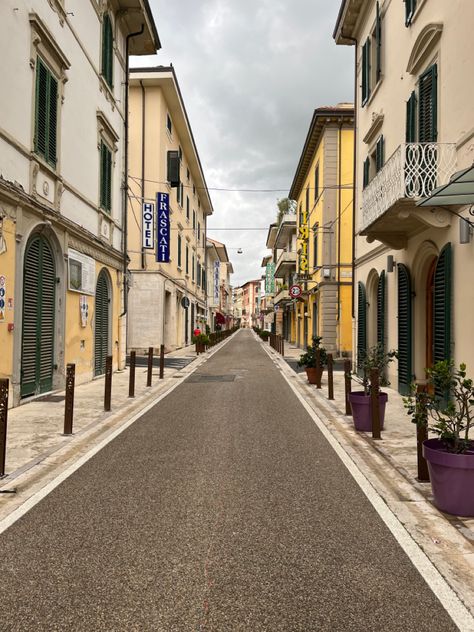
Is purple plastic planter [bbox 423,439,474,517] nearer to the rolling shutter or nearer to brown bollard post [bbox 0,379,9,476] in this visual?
brown bollard post [bbox 0,379,9,476]

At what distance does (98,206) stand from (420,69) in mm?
8690

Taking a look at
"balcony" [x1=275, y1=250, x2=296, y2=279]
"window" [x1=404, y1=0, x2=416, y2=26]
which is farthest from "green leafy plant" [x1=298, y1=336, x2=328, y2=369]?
"balcony" [x1=275, y1=250, x2=296, y2=279]

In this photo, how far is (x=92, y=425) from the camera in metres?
7.80

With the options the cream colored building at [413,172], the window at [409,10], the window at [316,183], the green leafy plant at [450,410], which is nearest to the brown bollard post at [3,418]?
the green leafy plant at [450,410]

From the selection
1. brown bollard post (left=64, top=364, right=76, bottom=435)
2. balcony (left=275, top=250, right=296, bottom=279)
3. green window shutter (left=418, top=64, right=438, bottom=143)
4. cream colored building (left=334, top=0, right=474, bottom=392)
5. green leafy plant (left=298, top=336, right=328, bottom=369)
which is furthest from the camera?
balcony (left=275, top=250, right=296, bottom=279)

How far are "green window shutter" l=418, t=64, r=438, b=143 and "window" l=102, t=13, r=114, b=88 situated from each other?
346 inches

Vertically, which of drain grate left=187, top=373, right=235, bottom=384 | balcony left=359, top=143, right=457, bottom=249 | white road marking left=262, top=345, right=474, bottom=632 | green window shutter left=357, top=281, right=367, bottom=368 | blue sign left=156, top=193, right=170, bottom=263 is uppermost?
blue sign left=156, top=193, right=170, bottom=263

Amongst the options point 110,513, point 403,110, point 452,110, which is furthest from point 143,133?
point 110,513

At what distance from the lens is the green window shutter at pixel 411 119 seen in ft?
34.1

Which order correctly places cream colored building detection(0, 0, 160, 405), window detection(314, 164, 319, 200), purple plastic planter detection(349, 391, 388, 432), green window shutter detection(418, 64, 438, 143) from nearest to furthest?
purple plastic planter detection(349, 391, 388, 432) < cream colored building detection(0, 0, 160, 405) < green window shutter detection(418, 64, 438, 143) < window detection(314, 164, 319, 200)

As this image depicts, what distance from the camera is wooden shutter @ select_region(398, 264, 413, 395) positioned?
10.9 meters

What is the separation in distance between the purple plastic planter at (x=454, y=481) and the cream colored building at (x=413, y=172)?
3.87 meters

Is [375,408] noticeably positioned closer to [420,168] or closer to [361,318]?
[420,168]

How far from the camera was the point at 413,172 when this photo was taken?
8.59m
